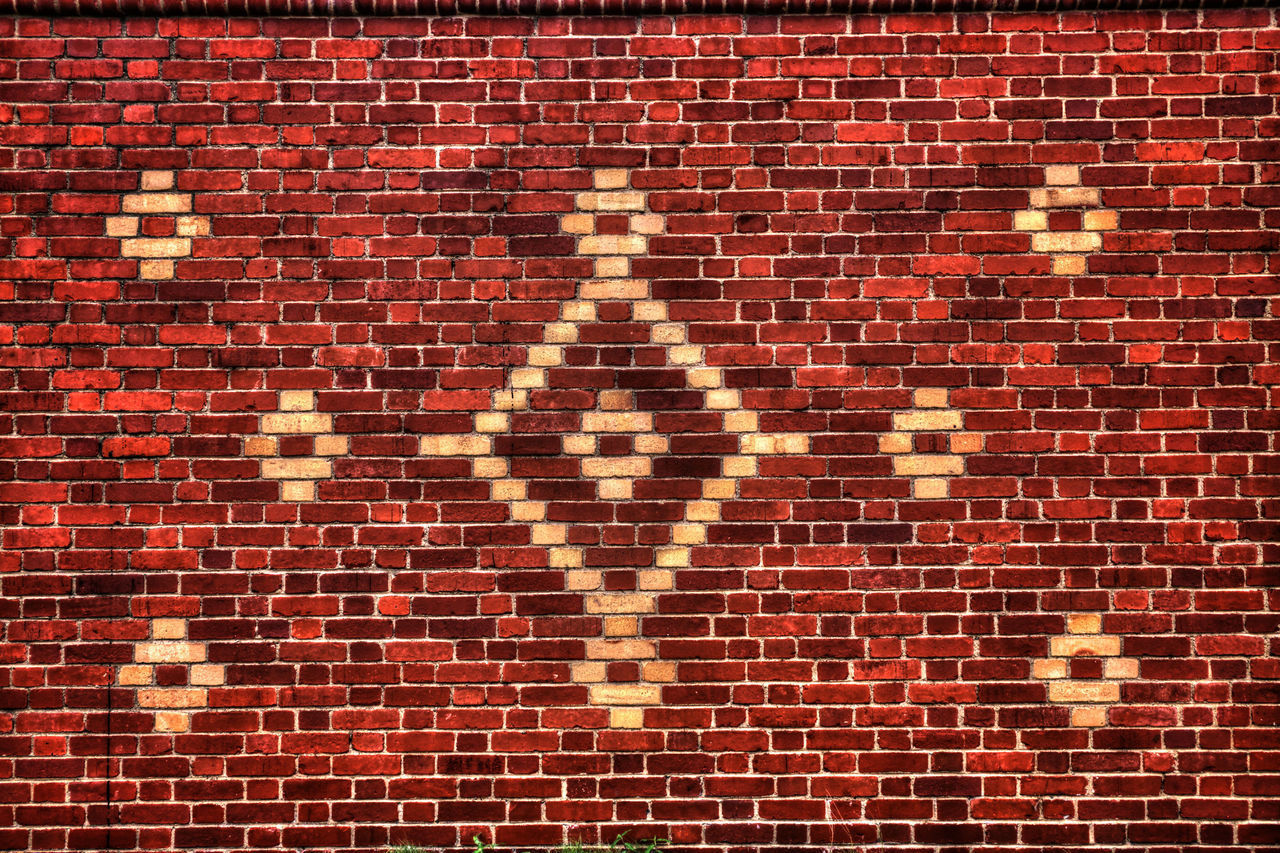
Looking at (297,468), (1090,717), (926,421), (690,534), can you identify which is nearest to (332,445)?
(297,468)

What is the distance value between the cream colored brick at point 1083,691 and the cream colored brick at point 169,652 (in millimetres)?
2967

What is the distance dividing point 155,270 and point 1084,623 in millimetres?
3490

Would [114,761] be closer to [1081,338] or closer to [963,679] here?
[963,679]

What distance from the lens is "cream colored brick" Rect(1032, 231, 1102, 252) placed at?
291 cm

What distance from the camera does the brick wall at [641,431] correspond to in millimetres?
2852

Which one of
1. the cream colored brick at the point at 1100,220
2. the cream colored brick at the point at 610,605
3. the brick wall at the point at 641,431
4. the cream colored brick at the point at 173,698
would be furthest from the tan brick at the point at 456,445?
the cream colored brick at the point at 1100,220

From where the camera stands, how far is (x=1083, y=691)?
112 inches

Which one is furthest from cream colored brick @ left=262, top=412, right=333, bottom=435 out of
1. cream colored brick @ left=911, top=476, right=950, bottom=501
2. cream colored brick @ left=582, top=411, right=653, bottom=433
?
cream colored brick @ left=911, top=476, right=950, bottom=501

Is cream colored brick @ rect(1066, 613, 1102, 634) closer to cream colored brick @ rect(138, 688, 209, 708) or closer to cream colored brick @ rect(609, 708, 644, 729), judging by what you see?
cream colored brick @ rect(609, 708, 644, 729)

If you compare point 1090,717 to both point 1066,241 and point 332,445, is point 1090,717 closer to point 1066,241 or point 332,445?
point 1066,241

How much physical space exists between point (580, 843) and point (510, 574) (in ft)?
3.14

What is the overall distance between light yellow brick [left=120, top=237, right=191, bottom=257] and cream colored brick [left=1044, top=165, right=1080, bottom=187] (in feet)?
10.0

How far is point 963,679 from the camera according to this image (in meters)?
2.86

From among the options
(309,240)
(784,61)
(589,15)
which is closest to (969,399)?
(784,61)
